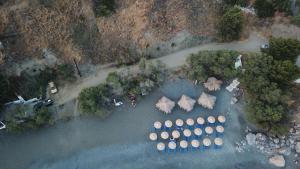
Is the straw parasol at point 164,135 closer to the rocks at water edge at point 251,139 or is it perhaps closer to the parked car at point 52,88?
the rocks at water edge at point 251,139

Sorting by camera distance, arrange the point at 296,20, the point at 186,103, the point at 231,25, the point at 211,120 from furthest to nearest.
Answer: the point at 296,20 → the point at 231,25 → the point at 186,103 → the point at 211,120

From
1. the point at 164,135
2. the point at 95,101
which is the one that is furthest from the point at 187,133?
the point at 95,101

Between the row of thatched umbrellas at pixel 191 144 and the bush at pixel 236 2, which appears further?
the bush at pixel 236 2

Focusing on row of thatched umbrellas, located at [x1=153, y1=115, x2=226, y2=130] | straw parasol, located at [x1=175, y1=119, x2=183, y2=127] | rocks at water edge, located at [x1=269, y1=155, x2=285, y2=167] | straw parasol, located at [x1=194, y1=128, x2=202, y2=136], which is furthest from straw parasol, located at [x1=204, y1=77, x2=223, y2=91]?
rocks at water edge, located at [x1=269, y1=155, x2=285, y2=167]

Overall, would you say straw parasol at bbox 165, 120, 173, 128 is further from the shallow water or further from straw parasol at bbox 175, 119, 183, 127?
the shallow water

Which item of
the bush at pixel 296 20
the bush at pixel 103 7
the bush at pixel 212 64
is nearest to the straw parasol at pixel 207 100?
the bush at pixel 212 64

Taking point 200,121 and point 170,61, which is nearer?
point 200,121

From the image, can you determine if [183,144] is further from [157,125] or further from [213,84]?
[213,84]
